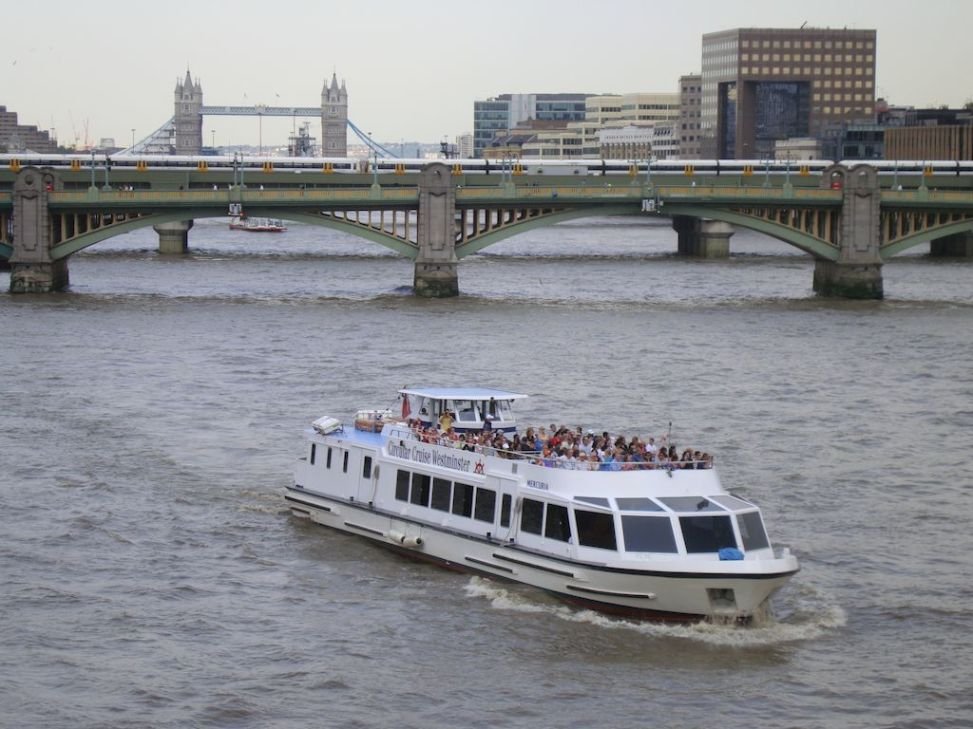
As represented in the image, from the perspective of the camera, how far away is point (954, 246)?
13050 cm

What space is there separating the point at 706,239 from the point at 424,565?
9914cm

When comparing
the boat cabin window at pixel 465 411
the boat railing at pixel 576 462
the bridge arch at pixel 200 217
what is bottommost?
the boat railing at pixel 576 462

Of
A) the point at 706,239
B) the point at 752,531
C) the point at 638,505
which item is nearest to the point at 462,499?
the point at 638,505

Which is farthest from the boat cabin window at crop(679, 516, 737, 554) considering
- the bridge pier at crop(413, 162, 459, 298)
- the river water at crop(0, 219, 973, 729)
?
the bridge pier at crop(413, 162, 459, 298)

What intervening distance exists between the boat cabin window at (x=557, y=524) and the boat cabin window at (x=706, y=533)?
1946 mm

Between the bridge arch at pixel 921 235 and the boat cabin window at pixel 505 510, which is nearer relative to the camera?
the boat cabin window at pixel 505 510

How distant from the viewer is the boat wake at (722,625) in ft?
91.1

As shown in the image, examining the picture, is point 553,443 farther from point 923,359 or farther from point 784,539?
point 923,359

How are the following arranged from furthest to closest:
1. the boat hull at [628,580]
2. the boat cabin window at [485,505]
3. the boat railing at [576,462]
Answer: the boat cabin window at [485,505]
the boat railing at [576,462]
the boat hull at [628,580]

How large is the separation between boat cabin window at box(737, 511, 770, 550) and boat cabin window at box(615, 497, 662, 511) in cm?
125

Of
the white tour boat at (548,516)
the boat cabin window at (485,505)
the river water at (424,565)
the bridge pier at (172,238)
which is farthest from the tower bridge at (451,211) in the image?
the boat cabin window at (485,505)

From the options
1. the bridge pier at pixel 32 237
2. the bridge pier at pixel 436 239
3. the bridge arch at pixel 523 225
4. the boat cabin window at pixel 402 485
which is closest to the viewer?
the boat cabin window at pixel 402 485

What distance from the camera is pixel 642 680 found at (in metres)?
26.4

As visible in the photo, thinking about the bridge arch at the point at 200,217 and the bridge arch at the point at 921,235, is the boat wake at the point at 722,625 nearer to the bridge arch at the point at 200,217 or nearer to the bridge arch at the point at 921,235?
the bridge arch at the point at 200,217
